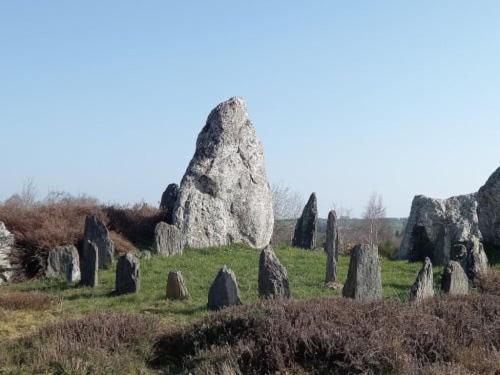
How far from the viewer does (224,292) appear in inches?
502

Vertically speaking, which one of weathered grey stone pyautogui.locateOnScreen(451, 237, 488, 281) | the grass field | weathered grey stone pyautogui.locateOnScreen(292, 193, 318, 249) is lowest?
the grass field

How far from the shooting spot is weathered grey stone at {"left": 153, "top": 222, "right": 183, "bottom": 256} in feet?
63.1

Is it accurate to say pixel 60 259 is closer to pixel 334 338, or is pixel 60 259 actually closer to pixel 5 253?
pixel 5 253

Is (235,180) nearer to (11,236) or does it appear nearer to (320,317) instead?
(11,236)

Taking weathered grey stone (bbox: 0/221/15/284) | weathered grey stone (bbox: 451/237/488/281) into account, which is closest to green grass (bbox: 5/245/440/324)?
weathered grey stone (bbox: 451/237/488/281)

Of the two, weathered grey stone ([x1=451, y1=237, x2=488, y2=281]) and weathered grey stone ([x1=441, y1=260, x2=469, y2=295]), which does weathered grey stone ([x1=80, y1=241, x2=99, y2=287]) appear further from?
weathered grey stone ([x1=451, y1=237, x2=488, y2=281])

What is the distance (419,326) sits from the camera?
9.54m

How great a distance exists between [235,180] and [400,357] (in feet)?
50.1

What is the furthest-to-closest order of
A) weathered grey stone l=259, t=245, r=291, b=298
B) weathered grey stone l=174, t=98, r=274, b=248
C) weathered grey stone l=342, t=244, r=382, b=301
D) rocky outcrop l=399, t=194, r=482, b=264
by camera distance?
rocky outcrop l=399, t=194, r=482, b=264
weathered grey stone l=174, t=98, r=274, b=248
weathered grey stone l=259, t=245, r=291, b=298
weathered grey stone l=342, t=244, r=382, b=301

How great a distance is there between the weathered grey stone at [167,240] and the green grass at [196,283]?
403 millimetres

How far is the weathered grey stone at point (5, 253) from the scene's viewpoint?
17817 mm

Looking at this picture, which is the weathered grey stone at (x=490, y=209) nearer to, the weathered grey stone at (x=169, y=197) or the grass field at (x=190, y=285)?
the grass field at (x=190, y=285)

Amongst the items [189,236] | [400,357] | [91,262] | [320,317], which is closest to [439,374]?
[400,357]

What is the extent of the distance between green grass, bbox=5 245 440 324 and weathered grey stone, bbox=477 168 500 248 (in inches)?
179
